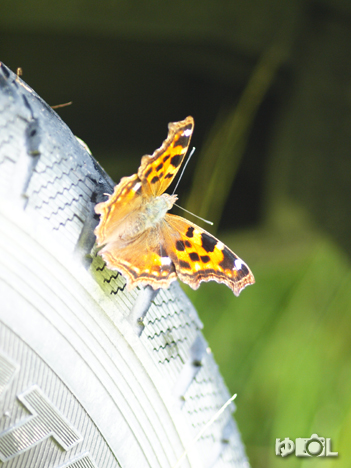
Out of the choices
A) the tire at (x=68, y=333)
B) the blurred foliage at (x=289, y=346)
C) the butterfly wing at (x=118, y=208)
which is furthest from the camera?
the blurred foliage at (x=289, y=346)

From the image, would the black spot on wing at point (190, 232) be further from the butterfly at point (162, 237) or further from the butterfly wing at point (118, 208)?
the butterfly wing at point (118, 208)

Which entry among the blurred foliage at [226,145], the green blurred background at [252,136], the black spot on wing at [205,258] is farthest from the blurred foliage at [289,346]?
the black spot on wing at [205,258]

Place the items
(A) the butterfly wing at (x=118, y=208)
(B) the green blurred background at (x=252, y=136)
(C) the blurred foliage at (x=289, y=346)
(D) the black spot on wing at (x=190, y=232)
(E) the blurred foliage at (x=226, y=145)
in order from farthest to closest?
1. (E) the blurred foliage at (x=226, y=145)
2. (B) the green blurred background at (x=252, y=136)
3. (C) the blurred foliage at (x=289, y=346)
4. (D) the black spot on wing at (x=190, y=232)
5. (A) the butterfly wing at (x=118, y=208)

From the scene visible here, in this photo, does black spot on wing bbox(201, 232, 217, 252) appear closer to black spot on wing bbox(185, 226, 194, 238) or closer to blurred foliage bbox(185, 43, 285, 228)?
black spot on wing bbox(185, 226, 194, 238)

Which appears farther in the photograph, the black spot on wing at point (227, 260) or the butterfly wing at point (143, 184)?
the black spot on wing at point (227, 260)

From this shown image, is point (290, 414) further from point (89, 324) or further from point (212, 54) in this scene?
point (212, 54)

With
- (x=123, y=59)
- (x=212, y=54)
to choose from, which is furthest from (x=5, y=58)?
Result: (x=212, y=54)

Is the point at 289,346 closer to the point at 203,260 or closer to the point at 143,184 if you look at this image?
the point at 203,260

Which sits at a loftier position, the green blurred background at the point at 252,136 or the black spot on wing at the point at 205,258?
the green blurred background at the point at 252,136
